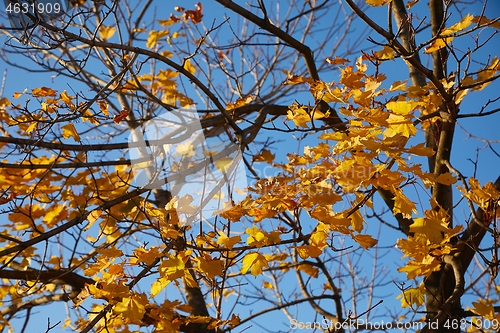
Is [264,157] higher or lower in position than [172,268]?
higher

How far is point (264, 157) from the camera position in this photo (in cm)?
260

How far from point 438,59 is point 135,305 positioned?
6.46 ft

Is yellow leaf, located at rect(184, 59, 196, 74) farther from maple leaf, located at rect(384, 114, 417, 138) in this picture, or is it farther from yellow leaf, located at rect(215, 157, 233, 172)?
maple leaf, located at rect(384, 114, 417, 138)

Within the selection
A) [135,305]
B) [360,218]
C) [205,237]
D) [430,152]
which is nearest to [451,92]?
[430,152]

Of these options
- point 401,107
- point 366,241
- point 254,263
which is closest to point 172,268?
point 254,263

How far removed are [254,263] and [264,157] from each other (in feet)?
3.27

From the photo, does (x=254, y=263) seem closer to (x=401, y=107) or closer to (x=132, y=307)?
(x=132, y=307)

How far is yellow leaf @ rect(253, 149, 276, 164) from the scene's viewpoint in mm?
2547

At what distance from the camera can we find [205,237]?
1871 millimetres

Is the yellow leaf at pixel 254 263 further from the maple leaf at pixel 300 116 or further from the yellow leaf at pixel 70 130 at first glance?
the yellow leaf at pixel 70 130

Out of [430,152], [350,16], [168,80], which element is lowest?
[430,152]

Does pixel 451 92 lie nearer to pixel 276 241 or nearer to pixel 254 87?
pixel 276 241

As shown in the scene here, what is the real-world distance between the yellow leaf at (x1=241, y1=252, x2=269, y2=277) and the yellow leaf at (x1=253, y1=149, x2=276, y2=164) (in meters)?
0.91
